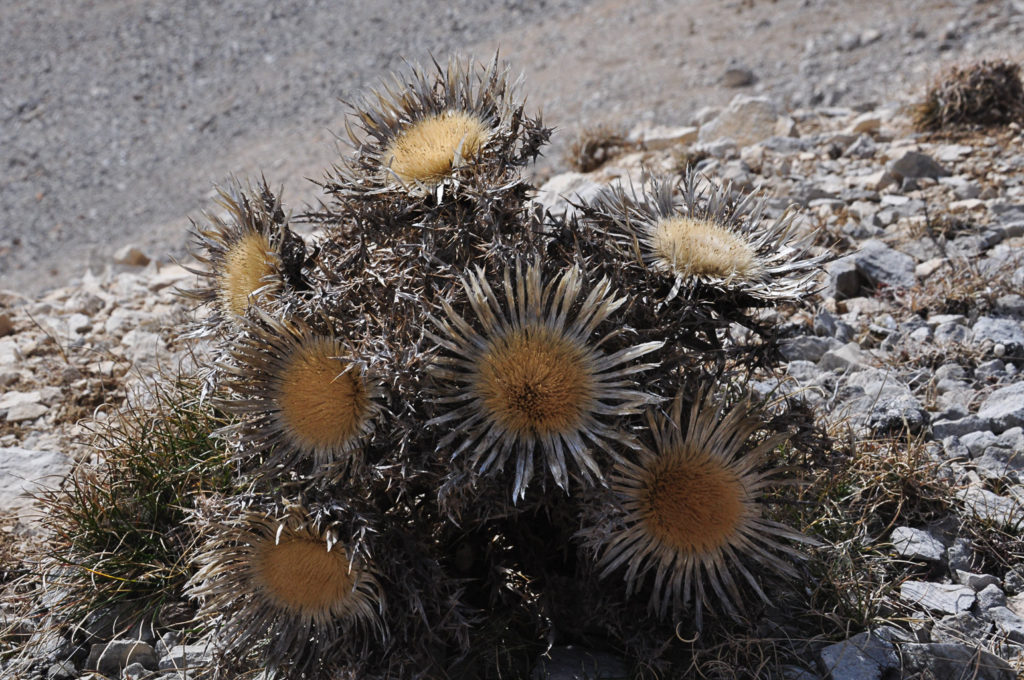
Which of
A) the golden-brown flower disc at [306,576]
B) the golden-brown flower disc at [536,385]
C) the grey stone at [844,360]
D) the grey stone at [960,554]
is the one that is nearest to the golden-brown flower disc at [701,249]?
the golden-brown flower disc at [536,385]

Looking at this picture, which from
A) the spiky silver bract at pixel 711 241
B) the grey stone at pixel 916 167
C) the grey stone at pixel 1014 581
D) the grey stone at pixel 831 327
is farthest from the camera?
the grey stone at pixel 916 167

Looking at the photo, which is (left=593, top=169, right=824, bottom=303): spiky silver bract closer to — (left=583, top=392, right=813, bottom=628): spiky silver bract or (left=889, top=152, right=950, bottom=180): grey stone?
(left=583, top=392, right=813, bottom=628): spiky silver bract

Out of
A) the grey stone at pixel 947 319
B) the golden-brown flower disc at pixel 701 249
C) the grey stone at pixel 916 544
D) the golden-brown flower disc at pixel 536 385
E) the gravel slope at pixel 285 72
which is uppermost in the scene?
the gravel slope at pixel 285 72

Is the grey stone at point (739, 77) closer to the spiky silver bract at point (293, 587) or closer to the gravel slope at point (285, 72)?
the gravel slope at point (285, 72)

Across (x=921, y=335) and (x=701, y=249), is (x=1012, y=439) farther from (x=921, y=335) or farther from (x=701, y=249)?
(x=701, y=249)

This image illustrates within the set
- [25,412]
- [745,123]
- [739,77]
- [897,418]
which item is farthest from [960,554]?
[739,77]

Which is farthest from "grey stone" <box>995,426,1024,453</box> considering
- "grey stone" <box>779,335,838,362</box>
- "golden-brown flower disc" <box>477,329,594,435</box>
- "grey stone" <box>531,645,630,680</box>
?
"golden-brown flower disc" <box>477,329,594,435</box>

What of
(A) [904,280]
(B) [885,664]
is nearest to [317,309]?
(B) [885,664]
